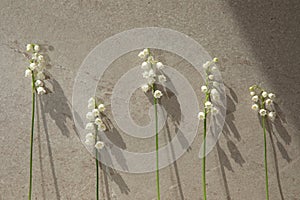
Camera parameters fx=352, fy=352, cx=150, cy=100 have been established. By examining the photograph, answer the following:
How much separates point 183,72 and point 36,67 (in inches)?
18.0

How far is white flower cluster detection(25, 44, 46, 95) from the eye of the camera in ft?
3.50

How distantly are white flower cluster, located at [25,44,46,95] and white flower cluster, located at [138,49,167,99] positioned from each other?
30cm

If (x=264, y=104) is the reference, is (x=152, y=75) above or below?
above

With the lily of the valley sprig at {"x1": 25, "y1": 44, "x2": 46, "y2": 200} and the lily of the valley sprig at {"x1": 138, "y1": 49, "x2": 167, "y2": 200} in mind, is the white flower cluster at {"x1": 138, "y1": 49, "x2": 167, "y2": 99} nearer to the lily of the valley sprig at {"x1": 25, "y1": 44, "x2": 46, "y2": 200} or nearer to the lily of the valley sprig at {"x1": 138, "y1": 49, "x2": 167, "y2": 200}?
the lily of the valley sprig at {"x1": 138, "y1": 49, "x2": 167, "y2": 200}

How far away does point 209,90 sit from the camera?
110 centimetres

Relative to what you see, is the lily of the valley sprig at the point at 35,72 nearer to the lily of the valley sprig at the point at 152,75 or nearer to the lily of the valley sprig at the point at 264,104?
the lily of the valley sprig at the point at 152,75

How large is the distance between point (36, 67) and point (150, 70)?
1.15 ft

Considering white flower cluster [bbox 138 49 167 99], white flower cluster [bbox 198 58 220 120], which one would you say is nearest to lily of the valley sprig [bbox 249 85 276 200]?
white flower cluster [bbox 198 58 220 120]

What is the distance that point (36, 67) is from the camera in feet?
3.54

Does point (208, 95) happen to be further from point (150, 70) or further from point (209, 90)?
point (150, 70)

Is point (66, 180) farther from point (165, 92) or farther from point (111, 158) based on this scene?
point (165, 92)

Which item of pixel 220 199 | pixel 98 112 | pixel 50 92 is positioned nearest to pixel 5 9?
pixel 50 92

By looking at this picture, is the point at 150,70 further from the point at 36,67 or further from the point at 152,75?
the point at 36,67

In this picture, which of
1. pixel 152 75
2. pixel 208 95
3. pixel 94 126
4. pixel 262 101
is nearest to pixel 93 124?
pixel 94 126
